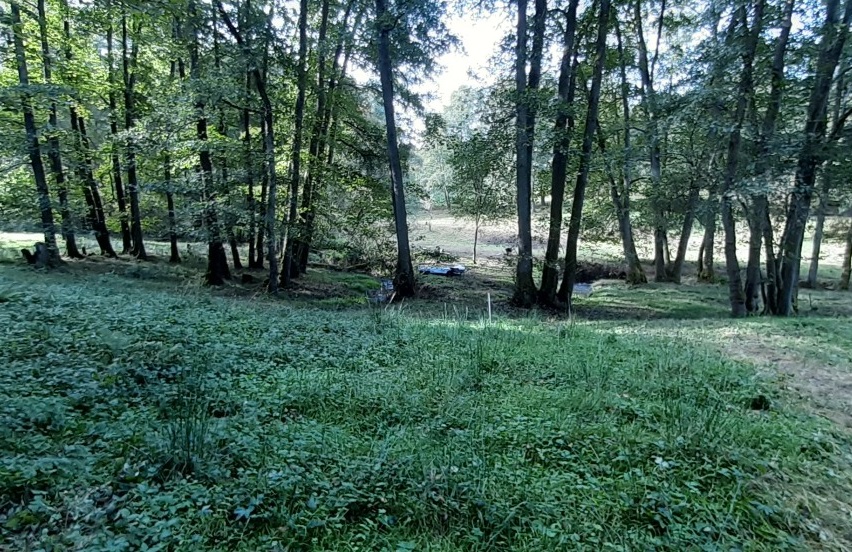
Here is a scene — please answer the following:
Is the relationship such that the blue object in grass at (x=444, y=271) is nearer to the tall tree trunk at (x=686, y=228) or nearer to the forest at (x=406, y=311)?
the forest at (x=406, y=311)

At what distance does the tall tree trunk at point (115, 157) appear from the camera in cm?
1345

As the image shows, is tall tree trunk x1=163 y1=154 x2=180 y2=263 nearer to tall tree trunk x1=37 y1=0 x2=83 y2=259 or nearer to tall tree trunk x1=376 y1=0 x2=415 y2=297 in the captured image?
tall tree trunk x1=37 y1=0 x2=83 y2=259

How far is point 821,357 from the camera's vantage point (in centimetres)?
621

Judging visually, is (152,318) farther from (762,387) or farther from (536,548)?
(762,387)

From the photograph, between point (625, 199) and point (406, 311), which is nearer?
point (406, 311)

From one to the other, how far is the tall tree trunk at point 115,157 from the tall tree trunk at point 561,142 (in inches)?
424

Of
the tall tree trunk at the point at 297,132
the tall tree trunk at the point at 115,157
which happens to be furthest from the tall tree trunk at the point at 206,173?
the tall tree trunk at the point at 115,157

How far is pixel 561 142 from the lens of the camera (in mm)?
10953

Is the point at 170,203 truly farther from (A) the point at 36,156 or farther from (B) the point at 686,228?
(B) the point at 686,228

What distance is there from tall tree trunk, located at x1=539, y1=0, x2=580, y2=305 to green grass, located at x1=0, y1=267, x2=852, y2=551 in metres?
6.44

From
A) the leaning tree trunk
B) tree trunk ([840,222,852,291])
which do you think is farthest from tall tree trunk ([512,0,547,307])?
tree trunk ([840,222,852,291])

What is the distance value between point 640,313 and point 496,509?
11181mm

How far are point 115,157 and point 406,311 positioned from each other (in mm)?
11188

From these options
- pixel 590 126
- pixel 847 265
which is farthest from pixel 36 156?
pixel 847 265
